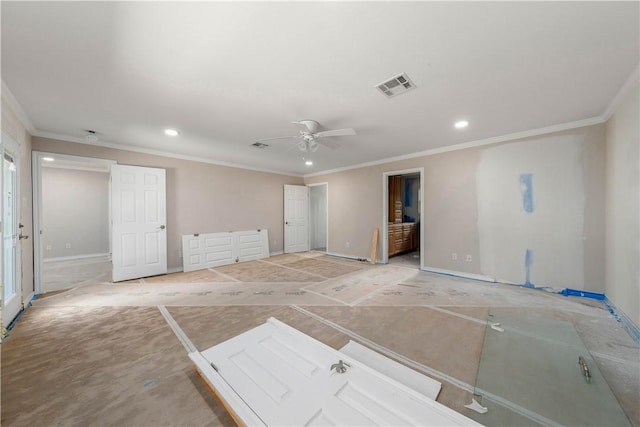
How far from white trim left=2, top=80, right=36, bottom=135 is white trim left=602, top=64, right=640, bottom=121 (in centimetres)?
A: 582

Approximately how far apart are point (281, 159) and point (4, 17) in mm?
4017

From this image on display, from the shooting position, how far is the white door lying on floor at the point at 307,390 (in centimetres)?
119

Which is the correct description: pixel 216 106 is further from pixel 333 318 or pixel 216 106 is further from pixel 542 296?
pixel 542 296

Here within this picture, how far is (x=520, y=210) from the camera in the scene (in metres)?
3.73

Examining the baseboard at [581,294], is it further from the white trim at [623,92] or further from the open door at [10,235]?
the open door at [10,235]

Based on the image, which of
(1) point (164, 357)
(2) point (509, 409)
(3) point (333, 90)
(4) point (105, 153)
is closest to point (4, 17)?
(3) point (333, 90)

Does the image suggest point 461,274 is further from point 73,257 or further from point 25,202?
point 73,257

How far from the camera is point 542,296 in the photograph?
330cm

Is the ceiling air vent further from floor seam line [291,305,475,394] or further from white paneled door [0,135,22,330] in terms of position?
white paneled door [0,135,22,330]

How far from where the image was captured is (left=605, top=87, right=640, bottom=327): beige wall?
2.31 metres

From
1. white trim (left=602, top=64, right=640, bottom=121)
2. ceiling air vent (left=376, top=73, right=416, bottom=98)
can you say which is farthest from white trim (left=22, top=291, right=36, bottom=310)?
white trim (left=602, top=64, right=640, bottom=121)

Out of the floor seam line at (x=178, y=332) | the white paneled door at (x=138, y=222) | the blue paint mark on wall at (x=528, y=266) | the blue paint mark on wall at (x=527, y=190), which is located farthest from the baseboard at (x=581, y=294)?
the white paneled door at (x=138, y=222)

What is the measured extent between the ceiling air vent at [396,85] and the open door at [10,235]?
3959mm

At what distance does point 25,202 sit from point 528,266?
739 cm
